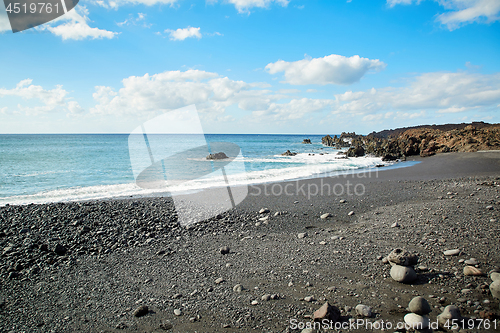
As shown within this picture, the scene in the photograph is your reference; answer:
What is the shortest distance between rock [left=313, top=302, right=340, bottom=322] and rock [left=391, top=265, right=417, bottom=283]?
1.30 m

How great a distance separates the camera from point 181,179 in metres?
16.0

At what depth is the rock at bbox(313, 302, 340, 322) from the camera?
3084mm

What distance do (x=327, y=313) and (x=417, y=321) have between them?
98cm

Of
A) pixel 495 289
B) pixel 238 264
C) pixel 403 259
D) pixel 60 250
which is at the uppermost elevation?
pixel 60 250

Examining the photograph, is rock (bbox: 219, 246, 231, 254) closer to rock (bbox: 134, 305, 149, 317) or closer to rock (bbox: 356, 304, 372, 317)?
rock (bbox: 134, 305, 149, 317)

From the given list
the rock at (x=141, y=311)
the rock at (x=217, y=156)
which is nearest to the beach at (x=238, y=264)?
the rock at (x=141, y=311)

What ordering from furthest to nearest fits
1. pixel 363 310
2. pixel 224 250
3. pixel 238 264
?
pixel 224 250 → pixel 238 264 → pixel 363 310

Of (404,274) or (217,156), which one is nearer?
(404,274)

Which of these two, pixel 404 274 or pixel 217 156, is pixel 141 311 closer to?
pixel 404 274

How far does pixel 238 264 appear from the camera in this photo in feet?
16.1

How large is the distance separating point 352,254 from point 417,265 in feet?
3.42

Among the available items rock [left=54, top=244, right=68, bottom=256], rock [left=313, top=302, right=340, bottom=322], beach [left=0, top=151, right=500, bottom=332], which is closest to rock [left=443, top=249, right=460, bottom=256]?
beach [left=0, top=151, right=500, bottom=332]

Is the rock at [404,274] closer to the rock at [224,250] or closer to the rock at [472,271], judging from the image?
the rock at [472,271]

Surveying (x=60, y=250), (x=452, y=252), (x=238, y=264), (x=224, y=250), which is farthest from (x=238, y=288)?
(x=60, y=250)
